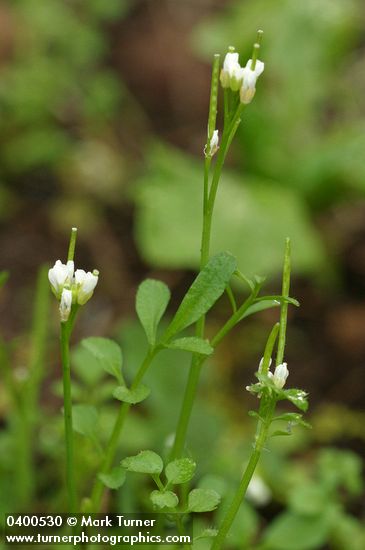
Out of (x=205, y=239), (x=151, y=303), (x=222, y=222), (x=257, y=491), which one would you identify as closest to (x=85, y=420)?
(x=151, y=303)

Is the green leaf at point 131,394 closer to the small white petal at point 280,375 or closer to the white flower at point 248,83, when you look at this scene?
the small white petal at point 280,375

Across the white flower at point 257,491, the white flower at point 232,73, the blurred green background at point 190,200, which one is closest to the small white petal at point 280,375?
the white flower at point 232,73

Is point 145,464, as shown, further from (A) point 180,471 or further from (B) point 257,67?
(B) point 257,67

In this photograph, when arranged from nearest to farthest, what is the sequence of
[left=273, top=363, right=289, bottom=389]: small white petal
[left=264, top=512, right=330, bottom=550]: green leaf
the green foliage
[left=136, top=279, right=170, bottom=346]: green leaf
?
[left=273, top=363, right=289, bottom=389]: small white petal → [left=136, top=279, right=170, bottom=346]: green leaf → [left=264, top=512, right=330, bottom=550]: green leaf → the green foliage

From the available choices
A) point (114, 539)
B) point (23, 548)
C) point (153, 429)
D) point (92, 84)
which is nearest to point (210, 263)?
point (114, 539)

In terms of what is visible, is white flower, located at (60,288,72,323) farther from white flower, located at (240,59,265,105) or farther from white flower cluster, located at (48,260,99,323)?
white flower, located at (240,59,265,105)

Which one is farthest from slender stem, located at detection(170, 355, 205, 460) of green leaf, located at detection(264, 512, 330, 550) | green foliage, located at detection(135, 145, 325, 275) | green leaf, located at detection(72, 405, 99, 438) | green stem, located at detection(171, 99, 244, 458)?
green foliage, located at detection(135, 145, 325, 275)
